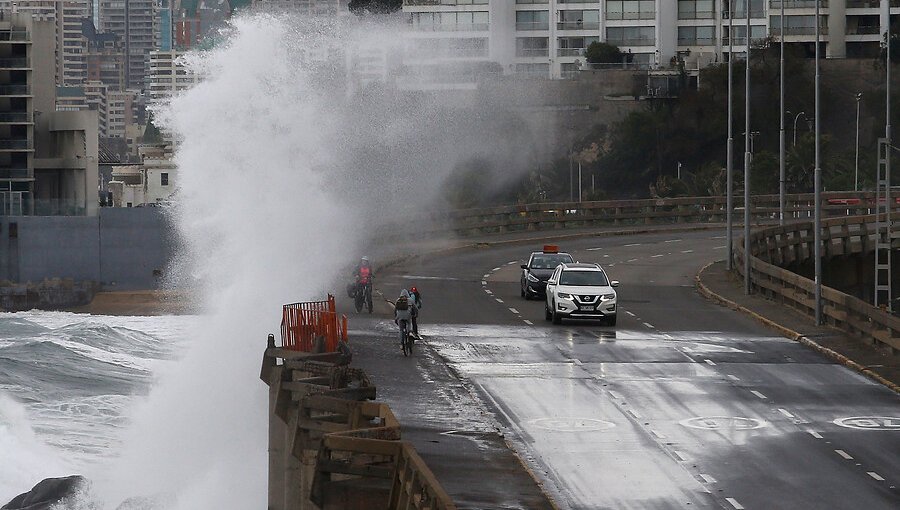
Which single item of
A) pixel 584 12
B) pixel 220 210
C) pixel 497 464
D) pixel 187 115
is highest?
pixel 584 12

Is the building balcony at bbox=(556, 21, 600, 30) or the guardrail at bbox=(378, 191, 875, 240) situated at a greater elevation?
the building balcony at bbox=(556, 21, 600, 30)

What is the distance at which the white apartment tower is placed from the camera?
445ft

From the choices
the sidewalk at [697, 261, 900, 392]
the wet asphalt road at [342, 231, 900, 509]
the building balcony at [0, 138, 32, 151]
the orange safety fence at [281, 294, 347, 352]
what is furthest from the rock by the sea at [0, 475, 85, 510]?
the building balcony at [0, 138, 32, 151]

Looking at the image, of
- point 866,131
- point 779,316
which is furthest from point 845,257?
point 866,131

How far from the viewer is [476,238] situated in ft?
245

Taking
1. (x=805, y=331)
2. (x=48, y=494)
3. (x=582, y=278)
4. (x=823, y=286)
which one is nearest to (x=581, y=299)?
(x=582, y=278)

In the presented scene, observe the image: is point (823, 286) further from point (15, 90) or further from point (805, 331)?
point (15, 90)

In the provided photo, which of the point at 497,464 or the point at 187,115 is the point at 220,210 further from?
the point at 497,464

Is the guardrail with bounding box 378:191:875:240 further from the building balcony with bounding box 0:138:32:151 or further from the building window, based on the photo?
the building balcony with bounding box 0:138:32:151

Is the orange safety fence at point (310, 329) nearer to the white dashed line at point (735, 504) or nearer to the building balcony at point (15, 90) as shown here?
the white dashed line at point (735, 504)

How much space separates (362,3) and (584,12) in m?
20.8

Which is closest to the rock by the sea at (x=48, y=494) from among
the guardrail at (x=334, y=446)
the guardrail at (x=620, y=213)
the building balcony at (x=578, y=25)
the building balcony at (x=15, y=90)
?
the guardrail at (x=334, y=446)

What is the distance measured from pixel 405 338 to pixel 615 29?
355 ft

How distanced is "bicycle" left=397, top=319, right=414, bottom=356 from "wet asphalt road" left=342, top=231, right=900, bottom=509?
455 mm
